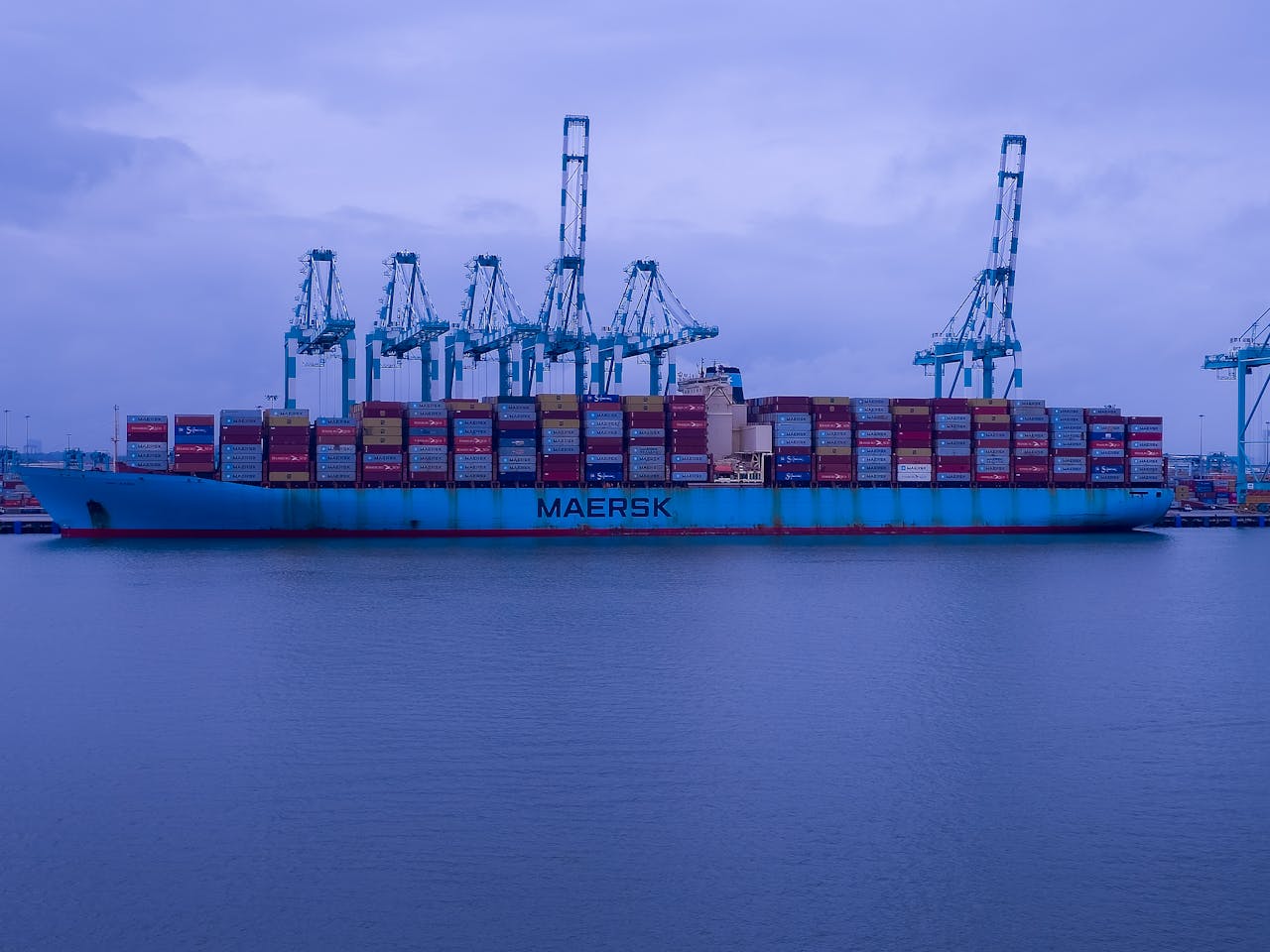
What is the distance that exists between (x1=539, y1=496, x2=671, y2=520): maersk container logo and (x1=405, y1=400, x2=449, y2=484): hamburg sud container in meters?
4.77

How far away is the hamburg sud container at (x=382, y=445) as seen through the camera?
51.2 metres

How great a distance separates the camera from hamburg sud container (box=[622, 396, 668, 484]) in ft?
177

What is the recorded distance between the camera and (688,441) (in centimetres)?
5488

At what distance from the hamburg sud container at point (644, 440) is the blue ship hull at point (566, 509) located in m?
0.79

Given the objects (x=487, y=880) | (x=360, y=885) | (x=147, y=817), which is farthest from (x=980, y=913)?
(x=147, y=817)

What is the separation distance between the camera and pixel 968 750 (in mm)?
17312

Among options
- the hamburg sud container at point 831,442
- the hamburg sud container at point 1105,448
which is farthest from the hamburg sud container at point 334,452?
the hamburg sud container at point 1105,448

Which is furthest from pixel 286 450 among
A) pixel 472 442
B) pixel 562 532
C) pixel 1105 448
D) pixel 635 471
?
pixel 1105 448

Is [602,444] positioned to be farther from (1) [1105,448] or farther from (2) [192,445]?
(1) [1105,448]

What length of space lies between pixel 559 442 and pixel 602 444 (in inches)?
78.4

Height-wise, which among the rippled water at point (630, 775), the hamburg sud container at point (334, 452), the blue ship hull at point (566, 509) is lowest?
the rippled water at point (630, 775)

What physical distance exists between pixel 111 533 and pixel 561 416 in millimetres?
19973

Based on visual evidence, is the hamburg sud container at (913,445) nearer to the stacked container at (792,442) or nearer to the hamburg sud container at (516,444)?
the stacked container at (792,442)

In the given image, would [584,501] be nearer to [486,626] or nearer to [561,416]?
[561,416]
